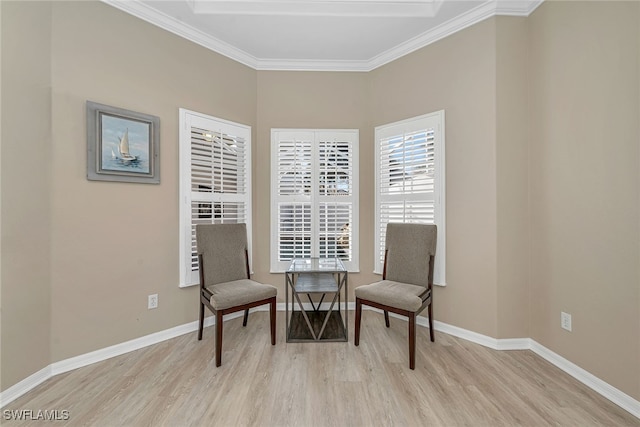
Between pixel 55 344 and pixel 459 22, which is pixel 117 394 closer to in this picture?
pixel 55 344

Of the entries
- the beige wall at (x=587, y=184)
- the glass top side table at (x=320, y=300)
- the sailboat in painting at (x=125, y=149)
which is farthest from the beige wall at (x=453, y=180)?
the glass top side table at (x=320, y=300)

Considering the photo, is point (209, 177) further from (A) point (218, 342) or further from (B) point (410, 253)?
(B) point (410, 253)

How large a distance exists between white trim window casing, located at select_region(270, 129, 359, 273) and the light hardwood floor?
1.15 meters

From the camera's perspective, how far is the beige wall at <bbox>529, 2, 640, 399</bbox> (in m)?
1.62

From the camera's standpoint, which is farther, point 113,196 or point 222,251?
point 222,251

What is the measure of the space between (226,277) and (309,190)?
1.34 m

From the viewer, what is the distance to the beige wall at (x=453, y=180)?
5.58 feet

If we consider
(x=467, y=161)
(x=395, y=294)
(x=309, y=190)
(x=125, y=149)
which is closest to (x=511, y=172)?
(x=467, y=161)

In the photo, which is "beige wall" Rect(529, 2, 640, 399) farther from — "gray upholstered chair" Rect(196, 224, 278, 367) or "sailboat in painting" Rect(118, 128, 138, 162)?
"sailboat in painting" Rect(118, 128, 138, 162)

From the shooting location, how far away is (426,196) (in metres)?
2.76

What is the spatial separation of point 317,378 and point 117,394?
1.33m

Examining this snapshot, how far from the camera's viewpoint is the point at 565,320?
203 cm

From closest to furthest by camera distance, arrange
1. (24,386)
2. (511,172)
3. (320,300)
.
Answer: (24,386), (511,172), (320,300)

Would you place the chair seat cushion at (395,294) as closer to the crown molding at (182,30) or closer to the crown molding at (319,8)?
the crown molding at (319,8)
